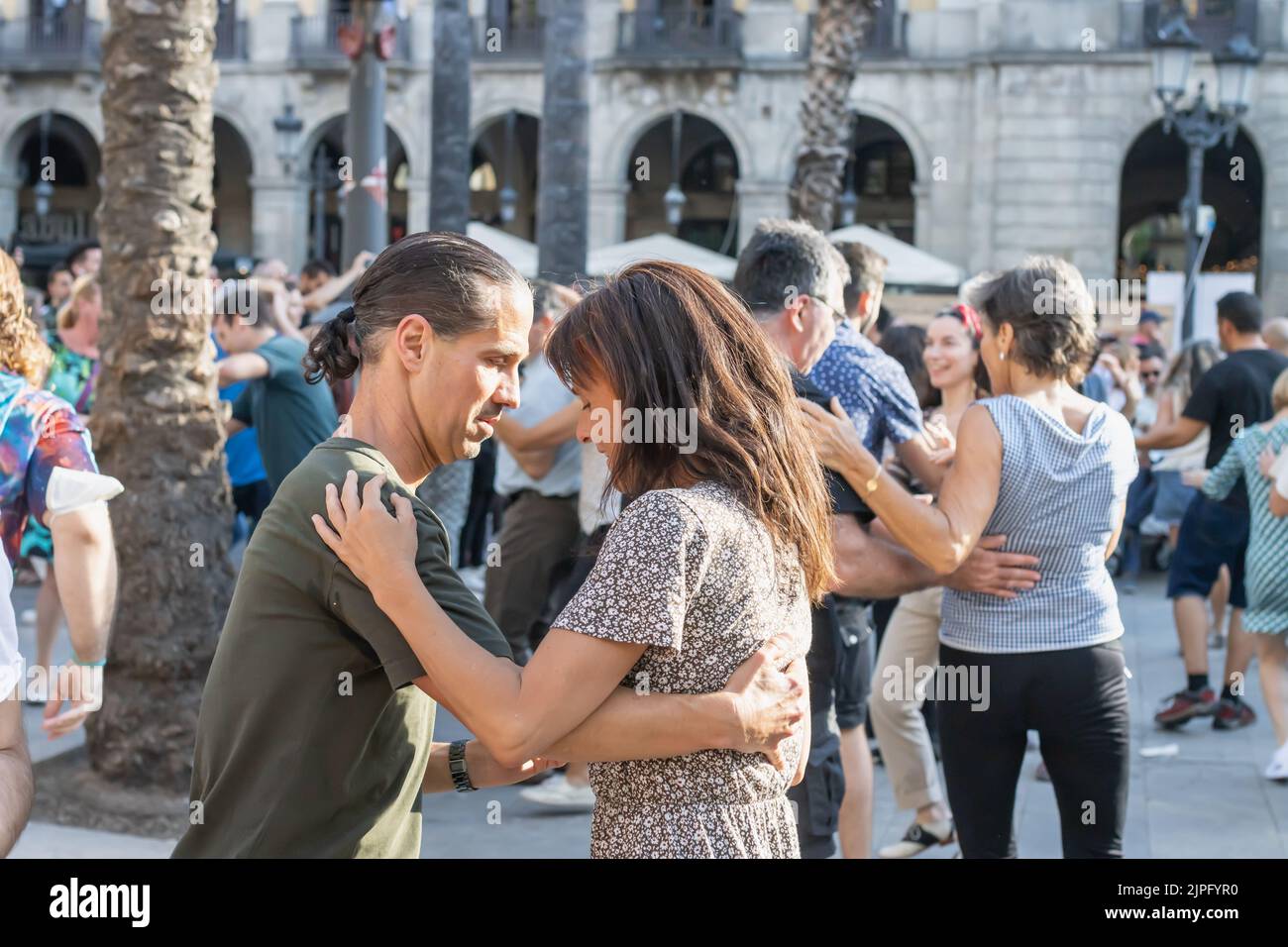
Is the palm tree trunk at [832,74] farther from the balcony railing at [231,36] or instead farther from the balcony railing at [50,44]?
the balcony railing at [50,44]

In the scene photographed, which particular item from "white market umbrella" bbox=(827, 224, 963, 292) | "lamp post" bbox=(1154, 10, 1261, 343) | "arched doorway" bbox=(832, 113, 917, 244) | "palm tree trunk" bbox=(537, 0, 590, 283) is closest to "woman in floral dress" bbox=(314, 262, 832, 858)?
"palm tree trunk" bbox=(537, 0, 590, 283)

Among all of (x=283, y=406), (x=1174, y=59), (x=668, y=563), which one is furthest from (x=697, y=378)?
(x=1174, y=59)

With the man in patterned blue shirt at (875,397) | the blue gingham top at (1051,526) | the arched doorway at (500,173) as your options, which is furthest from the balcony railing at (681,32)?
the blue gingham top at (1051,526)

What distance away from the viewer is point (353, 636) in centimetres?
224

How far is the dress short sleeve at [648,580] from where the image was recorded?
2.23m

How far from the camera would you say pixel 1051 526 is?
386cm

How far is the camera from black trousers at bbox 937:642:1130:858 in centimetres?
379

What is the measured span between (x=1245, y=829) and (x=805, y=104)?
7.94m

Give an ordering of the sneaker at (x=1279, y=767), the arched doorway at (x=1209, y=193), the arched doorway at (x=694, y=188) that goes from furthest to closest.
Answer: the arched doorway at (x=694, y=188), the arched doorway at (x=1209, y=193), the sneaker at (x=1279, y=767)

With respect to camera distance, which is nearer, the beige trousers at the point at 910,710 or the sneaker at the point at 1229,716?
the beige trousers at the point at 910,710

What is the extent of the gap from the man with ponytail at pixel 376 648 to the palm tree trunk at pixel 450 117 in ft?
31.0

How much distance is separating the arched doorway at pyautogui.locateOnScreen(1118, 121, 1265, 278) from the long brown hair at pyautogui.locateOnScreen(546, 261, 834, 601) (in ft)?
88.9

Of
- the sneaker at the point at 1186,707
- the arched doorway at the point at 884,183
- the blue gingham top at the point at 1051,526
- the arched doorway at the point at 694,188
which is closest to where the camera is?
the blue gingham top at the point at 1051,526
